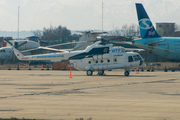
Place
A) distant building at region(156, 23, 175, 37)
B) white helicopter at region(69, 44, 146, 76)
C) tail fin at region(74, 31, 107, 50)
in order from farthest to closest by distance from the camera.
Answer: distant building at region(156, 23, 175, 37)
tail fin at region(74, 31, 107, 50)
white helicopter at region(69, 44, 146, 76)

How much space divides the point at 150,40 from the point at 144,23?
10.2 ft

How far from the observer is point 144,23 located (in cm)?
4641

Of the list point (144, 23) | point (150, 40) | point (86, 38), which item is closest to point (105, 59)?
point (86, 38)

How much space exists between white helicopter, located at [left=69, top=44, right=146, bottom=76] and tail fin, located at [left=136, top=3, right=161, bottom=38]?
13.7 meters

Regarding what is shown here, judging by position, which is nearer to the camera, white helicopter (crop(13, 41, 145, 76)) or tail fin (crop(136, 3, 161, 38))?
white helicopter (crop(13, 41, 145, 76))

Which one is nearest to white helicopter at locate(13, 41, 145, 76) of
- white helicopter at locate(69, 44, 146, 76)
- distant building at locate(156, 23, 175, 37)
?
white helicopter at locate(69, 44, 146, 76)

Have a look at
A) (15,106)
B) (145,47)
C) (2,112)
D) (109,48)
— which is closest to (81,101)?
(15,106)

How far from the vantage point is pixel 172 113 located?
10.9m

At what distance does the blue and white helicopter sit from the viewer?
4600 cm

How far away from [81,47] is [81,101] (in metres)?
27.7

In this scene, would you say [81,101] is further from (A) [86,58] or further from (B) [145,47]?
(B) [145,47]

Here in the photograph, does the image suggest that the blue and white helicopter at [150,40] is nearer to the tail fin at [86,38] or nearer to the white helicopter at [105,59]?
the tail fin at [86,38]

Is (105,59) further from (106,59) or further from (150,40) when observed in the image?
(150,40)

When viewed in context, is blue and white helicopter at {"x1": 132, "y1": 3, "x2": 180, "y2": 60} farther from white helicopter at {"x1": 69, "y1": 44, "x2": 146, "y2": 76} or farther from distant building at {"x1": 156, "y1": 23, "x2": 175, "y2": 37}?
distant building at {"x1": 156, "y1": 23, "x2": 175, "y2": 37}
